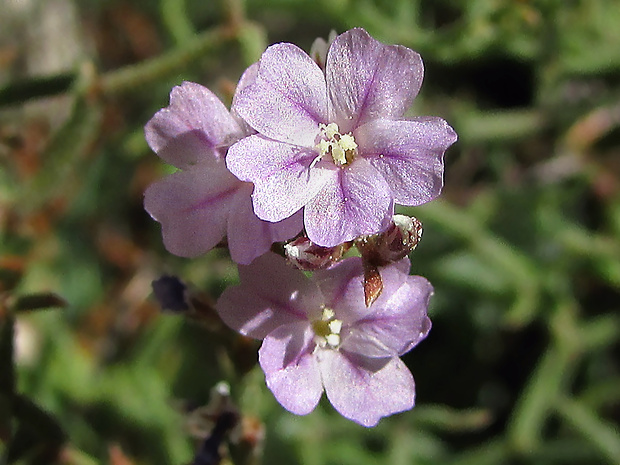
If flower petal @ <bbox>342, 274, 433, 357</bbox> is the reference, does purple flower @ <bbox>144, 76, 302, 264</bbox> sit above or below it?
above

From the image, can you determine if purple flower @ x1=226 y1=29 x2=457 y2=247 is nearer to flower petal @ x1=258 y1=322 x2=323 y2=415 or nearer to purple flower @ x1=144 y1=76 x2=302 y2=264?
purple flower @ x1=144 y1=76 x2=302 y2=264

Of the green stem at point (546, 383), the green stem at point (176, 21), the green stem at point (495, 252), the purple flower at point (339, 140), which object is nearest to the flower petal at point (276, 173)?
the purple flower at point (339, 140)

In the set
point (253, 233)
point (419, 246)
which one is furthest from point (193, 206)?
point (419, 246)

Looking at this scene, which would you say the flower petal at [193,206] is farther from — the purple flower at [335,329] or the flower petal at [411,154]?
the flower petal at [411,154]

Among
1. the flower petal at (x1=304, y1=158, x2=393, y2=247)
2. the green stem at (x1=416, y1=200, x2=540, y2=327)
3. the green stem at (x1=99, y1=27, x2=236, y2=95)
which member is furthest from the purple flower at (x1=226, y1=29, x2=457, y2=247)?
the green stem at (x1=416, y1=200, x2=540, y2=327)

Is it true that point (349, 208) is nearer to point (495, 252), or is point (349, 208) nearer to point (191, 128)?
point (191, 128)
